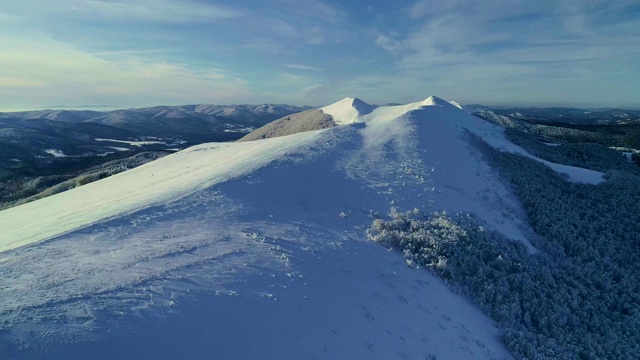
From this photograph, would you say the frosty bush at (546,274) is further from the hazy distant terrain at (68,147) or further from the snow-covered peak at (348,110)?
the snow-covered peak at (348,110)

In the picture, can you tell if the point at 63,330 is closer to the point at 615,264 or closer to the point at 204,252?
the point at 204,252

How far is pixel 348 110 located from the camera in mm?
46781

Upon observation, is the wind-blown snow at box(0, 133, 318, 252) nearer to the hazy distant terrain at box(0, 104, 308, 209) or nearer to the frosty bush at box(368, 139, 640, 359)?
the frosty bush at box(368, 139, 640, 359)

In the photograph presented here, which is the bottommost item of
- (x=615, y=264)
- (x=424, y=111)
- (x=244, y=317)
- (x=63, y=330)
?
(x=615, y=264)

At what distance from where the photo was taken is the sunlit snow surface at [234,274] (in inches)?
240

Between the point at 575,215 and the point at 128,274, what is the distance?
20.8m

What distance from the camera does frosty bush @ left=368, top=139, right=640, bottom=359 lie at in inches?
400

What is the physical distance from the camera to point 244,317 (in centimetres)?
689

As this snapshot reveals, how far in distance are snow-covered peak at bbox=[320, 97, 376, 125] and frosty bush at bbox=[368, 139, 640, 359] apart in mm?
26612

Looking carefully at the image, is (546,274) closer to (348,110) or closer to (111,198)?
(111,198)

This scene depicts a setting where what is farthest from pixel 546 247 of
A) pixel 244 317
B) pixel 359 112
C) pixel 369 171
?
pixel 359 112

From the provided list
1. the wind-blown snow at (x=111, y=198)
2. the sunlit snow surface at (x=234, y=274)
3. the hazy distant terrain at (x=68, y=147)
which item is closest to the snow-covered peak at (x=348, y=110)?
the wind-blown snow at (x=111, y=198)

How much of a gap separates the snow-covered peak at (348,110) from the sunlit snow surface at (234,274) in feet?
87.2

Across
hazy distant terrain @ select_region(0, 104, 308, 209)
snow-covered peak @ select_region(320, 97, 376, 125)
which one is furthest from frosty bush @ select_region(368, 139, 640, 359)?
snow-covered peak @ select_region(320, 97, 376, 125)
